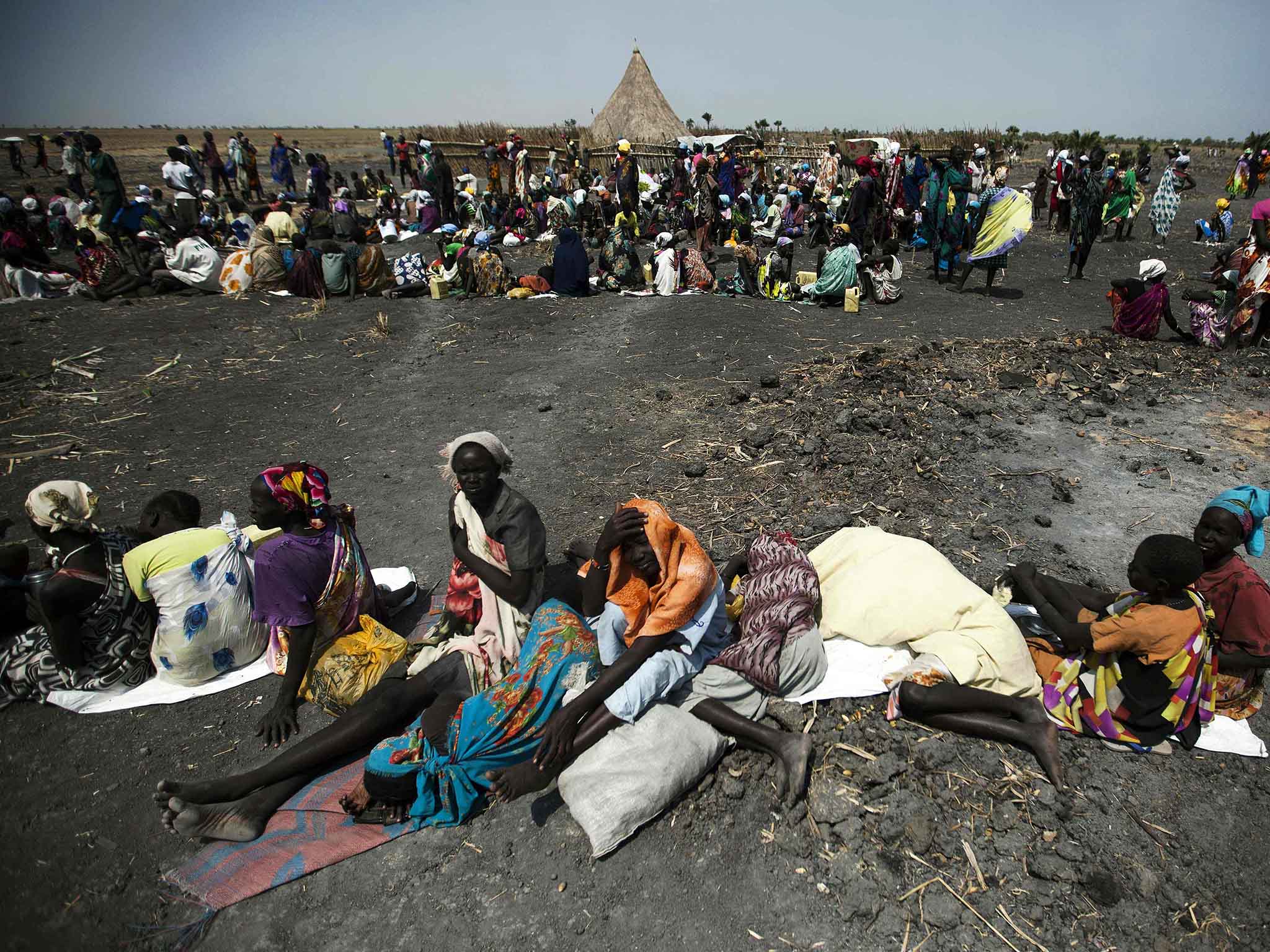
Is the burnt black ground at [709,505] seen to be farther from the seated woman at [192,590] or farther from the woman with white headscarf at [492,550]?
the woman with white headscarf at [492,550]

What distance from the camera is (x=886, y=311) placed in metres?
9.67

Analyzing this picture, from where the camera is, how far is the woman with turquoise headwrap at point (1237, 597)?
8.93 feet

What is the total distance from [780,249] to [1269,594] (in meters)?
9.15

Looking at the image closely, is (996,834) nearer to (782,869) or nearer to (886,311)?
(782,869)

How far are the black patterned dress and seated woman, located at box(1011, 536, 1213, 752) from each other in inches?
167

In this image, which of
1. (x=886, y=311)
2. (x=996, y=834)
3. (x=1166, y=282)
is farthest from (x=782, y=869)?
(x=1166, y=282)

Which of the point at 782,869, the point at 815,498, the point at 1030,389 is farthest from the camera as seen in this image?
the point at 1030,389

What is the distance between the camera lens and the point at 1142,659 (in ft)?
8.56

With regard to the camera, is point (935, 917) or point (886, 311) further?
point (886, 311)

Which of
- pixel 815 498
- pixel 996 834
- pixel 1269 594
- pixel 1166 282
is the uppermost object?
pixel 1166 282

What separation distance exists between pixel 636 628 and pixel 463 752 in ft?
2.73

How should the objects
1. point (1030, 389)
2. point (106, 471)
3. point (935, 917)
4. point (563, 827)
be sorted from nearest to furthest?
point (935, 917) < point (563, 827) < point (106, 471) < point (1030, 389)

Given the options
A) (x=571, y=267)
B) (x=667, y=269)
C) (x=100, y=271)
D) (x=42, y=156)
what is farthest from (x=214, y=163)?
(x=667, y=269)

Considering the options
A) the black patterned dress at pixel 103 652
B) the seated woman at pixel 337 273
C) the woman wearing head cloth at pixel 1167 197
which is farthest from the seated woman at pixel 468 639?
the woman wearing head cloth at pixel 1167 197
